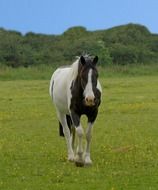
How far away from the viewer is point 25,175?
10.9 meters

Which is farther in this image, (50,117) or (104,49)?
(104,49)

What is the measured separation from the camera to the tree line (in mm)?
A: 75750

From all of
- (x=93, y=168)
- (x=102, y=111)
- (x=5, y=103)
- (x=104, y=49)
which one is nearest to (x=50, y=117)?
(x=102, y=111)

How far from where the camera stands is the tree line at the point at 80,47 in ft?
249

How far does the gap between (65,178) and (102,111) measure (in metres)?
15.5

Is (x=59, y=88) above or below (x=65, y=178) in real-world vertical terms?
above

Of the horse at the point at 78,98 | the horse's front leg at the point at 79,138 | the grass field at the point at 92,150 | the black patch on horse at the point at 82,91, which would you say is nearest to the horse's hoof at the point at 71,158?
the horse at the point at 78,98

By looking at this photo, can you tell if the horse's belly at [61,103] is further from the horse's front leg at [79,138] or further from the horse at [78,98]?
the horse's front leg at [79,138]

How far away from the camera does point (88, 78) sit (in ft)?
36.7

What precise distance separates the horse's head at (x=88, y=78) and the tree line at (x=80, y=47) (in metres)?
54.5

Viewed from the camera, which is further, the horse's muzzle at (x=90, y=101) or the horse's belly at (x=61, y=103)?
the horse's belly at (x=61, y=103)

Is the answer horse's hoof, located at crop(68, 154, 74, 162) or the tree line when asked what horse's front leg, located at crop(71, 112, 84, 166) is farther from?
the tree line

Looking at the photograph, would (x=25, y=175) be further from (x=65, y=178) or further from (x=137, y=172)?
(x=137, y=172)

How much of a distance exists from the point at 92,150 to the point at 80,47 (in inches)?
2608
